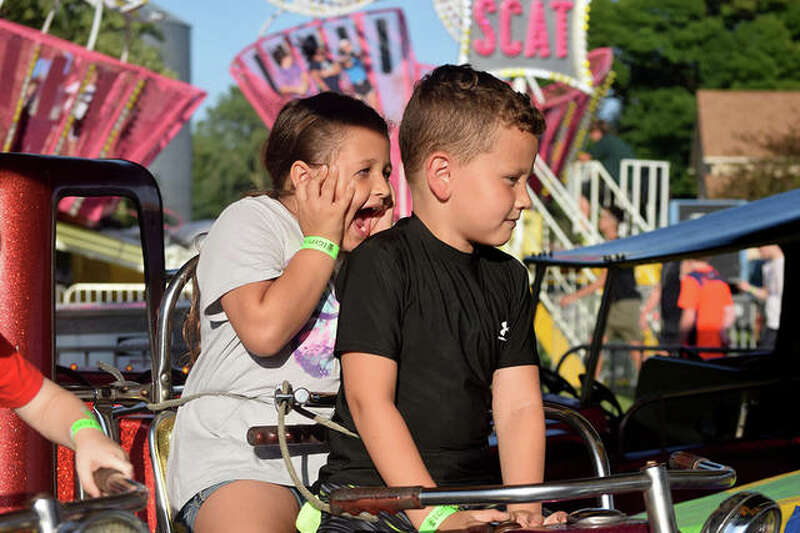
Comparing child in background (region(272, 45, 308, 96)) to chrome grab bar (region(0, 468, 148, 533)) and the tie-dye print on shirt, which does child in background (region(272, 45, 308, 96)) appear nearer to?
the tie-dye print on shirt

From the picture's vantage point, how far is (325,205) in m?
2.41

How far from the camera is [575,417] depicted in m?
2.61

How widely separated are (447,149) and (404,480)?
708 mm

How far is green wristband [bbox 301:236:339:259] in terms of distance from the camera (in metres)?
2.36

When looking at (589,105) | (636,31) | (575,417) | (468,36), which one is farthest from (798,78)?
(575,417)

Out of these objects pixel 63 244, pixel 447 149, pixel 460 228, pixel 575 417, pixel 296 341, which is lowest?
pixel 63 244

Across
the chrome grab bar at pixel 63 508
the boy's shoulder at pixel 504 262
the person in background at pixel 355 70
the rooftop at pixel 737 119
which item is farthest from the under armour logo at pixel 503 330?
the rooftop at pixel 737 119

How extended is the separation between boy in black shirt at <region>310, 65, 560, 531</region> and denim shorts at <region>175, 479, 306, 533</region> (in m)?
0.15

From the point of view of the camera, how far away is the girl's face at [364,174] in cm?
255

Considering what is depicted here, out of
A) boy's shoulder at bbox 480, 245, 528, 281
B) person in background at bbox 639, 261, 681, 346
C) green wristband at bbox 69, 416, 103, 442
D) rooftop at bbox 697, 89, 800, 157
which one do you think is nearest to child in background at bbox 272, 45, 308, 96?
person in background at bbox 639, 261, 681, 346

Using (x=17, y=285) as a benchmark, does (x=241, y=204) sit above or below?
above

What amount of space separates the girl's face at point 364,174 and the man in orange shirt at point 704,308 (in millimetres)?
8155

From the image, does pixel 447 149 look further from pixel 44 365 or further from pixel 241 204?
pixel 44 365

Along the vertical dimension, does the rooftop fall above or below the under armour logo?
below
